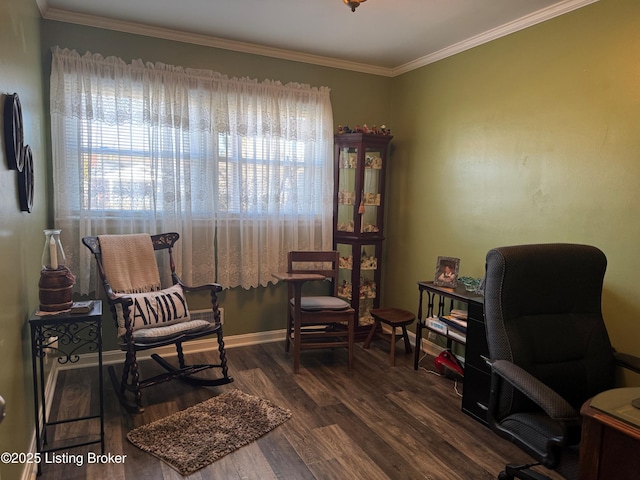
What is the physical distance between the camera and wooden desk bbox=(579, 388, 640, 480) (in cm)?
112

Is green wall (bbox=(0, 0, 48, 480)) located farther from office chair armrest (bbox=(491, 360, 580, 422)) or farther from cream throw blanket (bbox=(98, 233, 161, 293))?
office chair armrest (bbox=(491, 360, 580, 422))

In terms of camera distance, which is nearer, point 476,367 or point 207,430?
point 207,430

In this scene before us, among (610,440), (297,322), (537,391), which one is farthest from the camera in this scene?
(297,322)

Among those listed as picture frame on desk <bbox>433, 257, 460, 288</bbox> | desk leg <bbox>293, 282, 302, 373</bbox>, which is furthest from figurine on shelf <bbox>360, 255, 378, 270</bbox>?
desk leg <bbox>293, 282, 302, 373</bbox>

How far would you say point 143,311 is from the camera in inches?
105

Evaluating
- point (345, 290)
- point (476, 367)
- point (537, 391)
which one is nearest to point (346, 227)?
point (345, 290)

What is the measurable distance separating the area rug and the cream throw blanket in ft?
3.06

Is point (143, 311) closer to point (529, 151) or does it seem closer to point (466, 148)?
point (466, 148)

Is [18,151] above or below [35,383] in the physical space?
above

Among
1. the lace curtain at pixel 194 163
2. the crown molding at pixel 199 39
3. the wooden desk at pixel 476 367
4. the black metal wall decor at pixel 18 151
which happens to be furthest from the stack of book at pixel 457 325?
the black metal wall decor at pixel 18 151

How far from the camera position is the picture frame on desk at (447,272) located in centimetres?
309

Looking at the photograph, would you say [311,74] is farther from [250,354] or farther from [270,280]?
[250,354]

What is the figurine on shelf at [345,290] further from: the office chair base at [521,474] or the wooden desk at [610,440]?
the wooden desk at [610,440]

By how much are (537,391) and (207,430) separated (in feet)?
5.65
